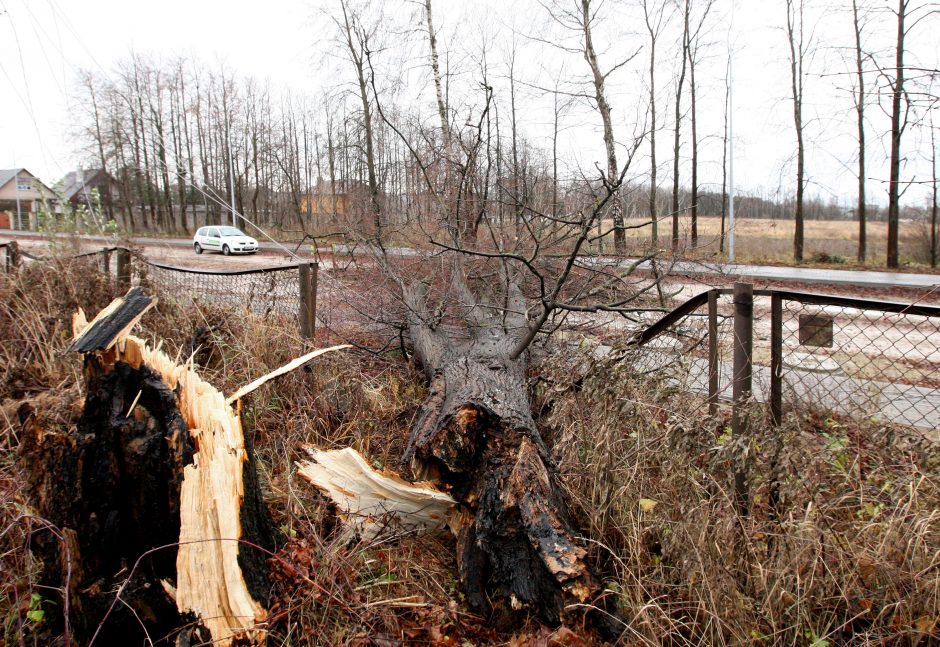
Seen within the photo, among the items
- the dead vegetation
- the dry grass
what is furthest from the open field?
the dry grass

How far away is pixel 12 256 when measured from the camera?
6.13 m

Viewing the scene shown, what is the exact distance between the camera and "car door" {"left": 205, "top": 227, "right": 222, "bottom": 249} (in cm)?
2358

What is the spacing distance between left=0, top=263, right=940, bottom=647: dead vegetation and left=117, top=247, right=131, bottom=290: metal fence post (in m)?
2.15

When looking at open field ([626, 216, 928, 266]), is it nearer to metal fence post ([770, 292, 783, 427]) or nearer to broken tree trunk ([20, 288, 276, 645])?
metal fence post ([770, 292, 783, 427])

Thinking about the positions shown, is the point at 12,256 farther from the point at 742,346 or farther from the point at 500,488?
the point at 742,346

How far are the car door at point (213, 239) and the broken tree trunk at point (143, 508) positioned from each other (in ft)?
75.4

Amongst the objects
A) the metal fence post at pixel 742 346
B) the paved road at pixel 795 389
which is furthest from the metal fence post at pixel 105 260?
the metal fence post at pixel 742 346

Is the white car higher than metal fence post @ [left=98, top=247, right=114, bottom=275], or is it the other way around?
the white car

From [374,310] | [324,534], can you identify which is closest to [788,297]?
[324,534]

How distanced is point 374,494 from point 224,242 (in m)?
22.9

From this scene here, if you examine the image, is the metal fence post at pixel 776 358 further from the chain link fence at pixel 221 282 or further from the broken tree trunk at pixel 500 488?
the chain link fence at pixel 221 282

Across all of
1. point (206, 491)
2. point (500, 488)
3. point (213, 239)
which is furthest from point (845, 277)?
point (213, 239)

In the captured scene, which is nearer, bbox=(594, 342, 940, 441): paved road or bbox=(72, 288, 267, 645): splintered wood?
bbox=(72, 288, 267, 645): splintered wood

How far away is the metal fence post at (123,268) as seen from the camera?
5.54 meters
